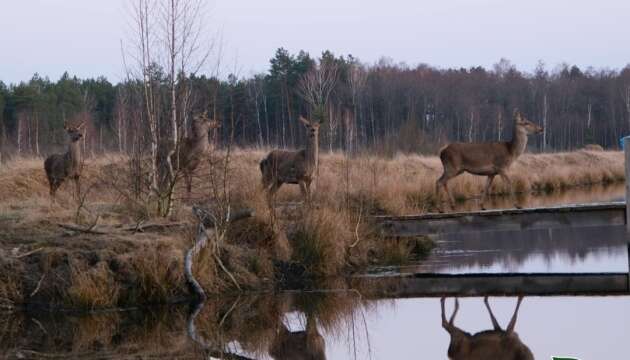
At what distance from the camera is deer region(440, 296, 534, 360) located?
9.64 metres

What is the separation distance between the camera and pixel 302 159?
17984 millimetres

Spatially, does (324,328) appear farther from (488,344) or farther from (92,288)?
(92,288)

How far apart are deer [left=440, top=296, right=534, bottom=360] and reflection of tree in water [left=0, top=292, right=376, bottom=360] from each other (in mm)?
1042

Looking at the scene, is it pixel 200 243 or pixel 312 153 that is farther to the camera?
pixel 312 153

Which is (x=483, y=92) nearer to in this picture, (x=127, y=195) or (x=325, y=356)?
(x=127, y=195)

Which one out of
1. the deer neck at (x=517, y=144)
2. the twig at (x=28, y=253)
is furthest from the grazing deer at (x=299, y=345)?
the deer neck at (x=517, y=144)

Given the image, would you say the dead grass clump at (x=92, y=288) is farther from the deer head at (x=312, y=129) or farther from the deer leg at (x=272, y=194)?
the deer head at (x=312, y=129)

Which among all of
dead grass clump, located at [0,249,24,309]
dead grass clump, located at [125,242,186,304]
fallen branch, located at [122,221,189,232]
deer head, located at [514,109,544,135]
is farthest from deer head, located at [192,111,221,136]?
deer head, located at [514,109,544,135]

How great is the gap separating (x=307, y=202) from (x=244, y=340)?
4883 millimetres

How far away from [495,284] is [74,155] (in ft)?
31.2

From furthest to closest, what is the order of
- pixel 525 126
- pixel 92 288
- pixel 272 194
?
pixel 525 126 < pixel 272 194 < pixel 92 288


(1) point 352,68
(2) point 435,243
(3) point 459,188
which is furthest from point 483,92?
(2) point 435,243

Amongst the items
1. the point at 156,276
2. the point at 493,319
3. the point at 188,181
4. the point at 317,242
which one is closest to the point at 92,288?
the point at 156,276

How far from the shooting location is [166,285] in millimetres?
13008
